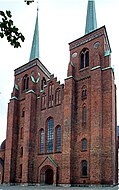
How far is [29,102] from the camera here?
34.2 m

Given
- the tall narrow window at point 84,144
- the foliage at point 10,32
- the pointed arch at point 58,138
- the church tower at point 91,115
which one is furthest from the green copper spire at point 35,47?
the foliage at point 10,32

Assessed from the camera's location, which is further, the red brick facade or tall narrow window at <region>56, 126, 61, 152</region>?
tall narrow window at <region>56, 126, 61, 152</region>

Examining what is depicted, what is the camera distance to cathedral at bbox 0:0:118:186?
26500 mm

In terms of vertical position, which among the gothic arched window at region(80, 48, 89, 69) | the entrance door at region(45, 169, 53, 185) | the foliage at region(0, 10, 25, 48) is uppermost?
the gothic arched window at region(80, 48, 89, 69)

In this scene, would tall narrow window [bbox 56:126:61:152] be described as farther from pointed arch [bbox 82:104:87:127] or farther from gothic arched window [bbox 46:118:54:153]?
pointed arch [bbox 82:104:87:127]

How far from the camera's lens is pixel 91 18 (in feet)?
120

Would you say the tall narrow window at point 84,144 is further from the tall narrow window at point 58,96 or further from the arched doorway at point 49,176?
the tall narrow window at point 58,96

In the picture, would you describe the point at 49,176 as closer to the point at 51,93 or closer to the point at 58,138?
the point at 58,138

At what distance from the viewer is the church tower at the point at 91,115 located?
25.6 m

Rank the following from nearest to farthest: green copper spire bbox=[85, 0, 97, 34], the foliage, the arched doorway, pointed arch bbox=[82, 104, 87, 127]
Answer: the foliage, pointed arch bbox=[82, 104, 87, 127], the arched doorway, green copper spire bbox=[85, 0, 97, 34]

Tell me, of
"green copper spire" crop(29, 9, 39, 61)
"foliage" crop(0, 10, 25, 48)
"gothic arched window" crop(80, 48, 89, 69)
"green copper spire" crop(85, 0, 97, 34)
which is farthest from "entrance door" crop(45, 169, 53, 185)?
"foliage" crop(0, 10, 25, 48)

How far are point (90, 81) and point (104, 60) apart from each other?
9.99 feet

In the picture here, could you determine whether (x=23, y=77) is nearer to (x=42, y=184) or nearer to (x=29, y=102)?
(x=29, y=102)

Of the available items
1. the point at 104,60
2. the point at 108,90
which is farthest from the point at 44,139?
the point at 104,60
